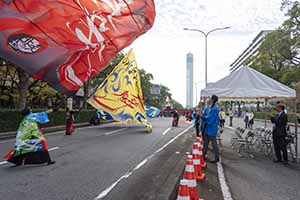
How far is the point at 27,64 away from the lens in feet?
29.8

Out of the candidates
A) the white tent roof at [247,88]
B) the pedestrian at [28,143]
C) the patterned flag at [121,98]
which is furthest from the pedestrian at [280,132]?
the patterned flag at [121,98]

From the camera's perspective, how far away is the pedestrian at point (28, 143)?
26.9ft

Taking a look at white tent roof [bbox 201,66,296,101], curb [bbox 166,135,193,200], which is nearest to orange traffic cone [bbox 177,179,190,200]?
curb [bbox 166,135,193,200]

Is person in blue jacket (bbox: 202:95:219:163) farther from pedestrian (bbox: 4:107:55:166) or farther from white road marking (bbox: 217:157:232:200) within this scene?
pedestrian (bbox: 4:107:55:166)

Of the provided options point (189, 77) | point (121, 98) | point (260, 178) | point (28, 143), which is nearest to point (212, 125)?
point (260, 178)

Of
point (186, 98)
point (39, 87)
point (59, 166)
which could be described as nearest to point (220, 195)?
point (59, 166)

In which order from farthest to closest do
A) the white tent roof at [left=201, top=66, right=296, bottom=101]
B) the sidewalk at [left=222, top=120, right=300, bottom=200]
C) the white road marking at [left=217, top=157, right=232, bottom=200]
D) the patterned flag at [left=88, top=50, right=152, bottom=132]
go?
the patterned flag at [left=88, top=50, right=152, bottom=132] < the white tent roof at [left=201, top=66, right=296, bottom=101] < the sidewalk at [left=222, top=120, right=300, bottom=200] < the white road marking at [left=217, top=157, right=232, bottom=200]

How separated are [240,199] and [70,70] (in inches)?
289

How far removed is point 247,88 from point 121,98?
465 inches

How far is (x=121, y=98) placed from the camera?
869 inches

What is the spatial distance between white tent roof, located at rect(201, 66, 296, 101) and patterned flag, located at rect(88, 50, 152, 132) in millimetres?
9796

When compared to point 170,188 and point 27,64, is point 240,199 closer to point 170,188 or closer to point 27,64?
point 170,188

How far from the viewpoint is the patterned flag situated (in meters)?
21.8

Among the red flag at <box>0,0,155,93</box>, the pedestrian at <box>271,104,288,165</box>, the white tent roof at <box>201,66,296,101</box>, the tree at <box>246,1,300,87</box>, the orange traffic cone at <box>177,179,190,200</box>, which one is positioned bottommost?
the orange traffic cone at <box>177,179,190,200</box>
